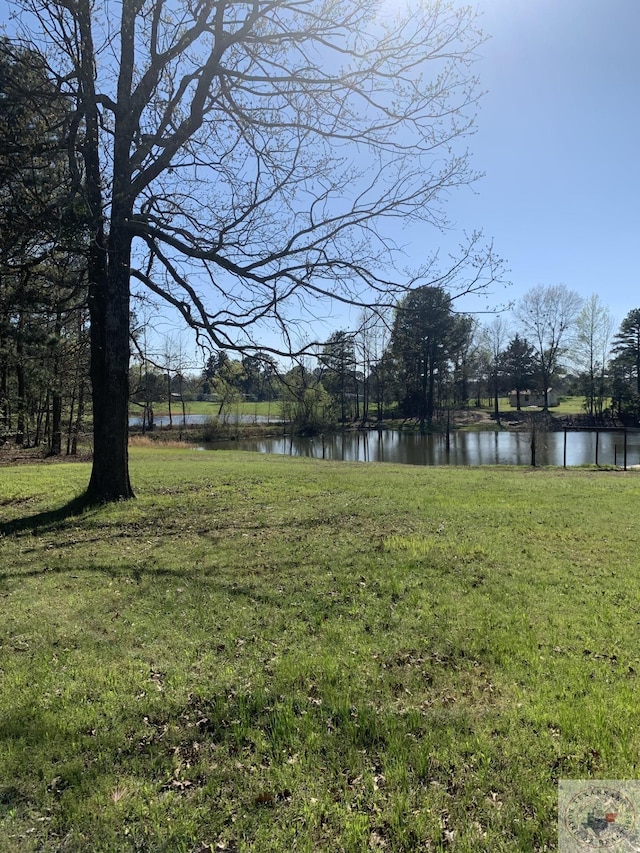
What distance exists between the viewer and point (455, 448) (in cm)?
3462

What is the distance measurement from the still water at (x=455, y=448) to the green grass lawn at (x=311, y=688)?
21.6 m

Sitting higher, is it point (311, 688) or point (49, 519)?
point (49, 519)

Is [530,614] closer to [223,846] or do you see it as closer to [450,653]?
[450,653]

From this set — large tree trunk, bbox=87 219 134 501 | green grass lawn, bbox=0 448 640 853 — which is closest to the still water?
large tree trunk, bbox=87 219 134 501

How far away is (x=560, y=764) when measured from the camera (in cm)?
242

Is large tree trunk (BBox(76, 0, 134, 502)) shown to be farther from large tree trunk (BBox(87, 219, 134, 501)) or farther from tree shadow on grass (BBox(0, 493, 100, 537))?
tree shadow on grass (BBox(0, 493, 100, 537))

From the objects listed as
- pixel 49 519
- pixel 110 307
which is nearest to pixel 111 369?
pixel 110 307

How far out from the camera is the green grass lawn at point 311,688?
218cm

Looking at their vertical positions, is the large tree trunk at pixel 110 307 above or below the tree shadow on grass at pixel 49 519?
above

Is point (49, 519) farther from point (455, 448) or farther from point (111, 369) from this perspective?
point (455, 448)

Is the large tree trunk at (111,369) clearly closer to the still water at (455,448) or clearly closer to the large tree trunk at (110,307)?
the large tree trunk at (110,307)

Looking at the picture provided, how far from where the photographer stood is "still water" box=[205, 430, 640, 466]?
91.7 ft

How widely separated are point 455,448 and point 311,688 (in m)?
32.9

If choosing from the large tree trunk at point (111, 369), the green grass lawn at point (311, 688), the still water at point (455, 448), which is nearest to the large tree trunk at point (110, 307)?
the large tree trunk at point (111, 369)
